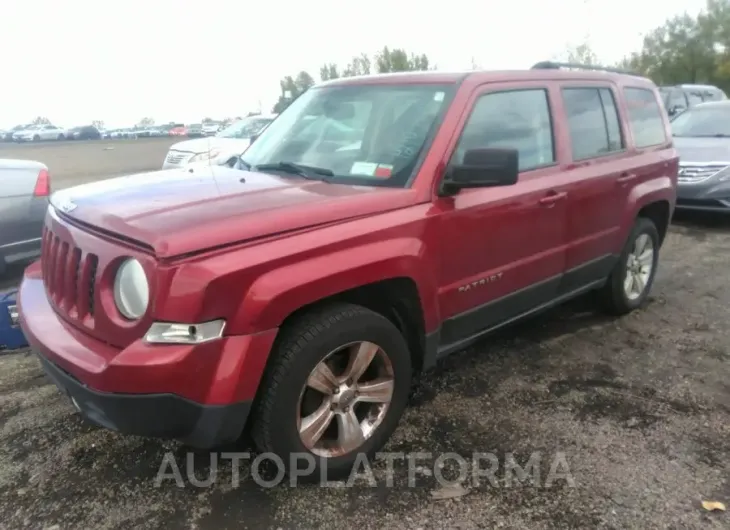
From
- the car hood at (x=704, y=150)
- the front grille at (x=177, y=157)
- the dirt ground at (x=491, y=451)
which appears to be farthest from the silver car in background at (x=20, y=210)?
the car hood at (x=704, y=150)

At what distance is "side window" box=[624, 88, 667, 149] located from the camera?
4648 millimetres

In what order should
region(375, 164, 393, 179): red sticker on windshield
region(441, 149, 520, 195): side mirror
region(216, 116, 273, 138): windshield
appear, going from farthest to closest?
region(216, 116, 273, 138): windshield, region(375, 164, 393, 179): red sticker on windshield, region(441, 149, 520, 195): side mirror

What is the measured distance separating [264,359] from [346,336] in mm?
396

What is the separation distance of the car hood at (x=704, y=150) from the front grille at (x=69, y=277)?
7.72 metres

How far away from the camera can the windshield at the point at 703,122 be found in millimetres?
→ 9039

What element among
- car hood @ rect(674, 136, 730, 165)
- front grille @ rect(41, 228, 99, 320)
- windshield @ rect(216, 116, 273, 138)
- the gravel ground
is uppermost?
front grille @ rect(41, 228, 99, 320)

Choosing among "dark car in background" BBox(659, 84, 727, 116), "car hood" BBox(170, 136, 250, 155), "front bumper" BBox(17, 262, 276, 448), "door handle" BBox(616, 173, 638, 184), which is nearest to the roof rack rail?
"door handle" BBox(616, 173, 638, 184)

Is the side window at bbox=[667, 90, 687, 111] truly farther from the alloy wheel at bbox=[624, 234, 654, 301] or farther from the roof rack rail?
the roof rack rail

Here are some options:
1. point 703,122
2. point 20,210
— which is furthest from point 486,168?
point 703,122

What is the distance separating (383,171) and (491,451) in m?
1.46

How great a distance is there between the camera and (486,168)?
288 centimetres

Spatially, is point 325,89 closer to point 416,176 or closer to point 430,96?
point 430,96

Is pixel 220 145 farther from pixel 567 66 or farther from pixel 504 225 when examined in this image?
pixel 504 225

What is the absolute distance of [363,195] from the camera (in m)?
2.85
